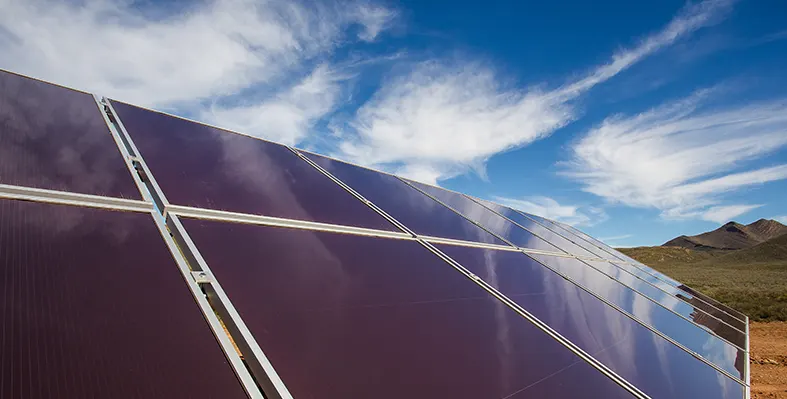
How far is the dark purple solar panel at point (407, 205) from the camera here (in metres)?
4.87

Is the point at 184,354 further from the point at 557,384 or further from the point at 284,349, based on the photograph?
the point at 557,384

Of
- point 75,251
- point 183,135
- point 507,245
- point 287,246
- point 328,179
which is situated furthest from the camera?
point 507,245

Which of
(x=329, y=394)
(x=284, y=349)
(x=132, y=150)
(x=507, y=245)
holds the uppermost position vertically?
(x=132, y=150)

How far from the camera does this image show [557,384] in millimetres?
2342

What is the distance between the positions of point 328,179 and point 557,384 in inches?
139

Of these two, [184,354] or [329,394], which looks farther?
[329,394]

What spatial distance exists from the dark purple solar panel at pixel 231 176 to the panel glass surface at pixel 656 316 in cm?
327

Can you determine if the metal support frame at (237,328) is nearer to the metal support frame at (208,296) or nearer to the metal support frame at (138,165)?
the metal support frame at (208,296)

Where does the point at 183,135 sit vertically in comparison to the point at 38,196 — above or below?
above

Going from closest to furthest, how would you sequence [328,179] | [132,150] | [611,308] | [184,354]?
[184,354], [132,150], [611,308], [328,179]

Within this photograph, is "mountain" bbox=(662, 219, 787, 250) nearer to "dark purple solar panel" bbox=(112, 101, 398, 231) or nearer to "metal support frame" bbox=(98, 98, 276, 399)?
"dark purple solar panel" bbox=(112, 101, 398, 231)

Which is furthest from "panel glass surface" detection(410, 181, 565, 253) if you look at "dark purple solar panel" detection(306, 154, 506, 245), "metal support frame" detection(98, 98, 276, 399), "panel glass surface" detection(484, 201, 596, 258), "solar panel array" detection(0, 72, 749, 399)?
"metal support frame" detection(98, 98, 276, 399)

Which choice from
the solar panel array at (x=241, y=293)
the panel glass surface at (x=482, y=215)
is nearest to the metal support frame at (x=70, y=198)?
the solar panel array at (x=241, y=293)

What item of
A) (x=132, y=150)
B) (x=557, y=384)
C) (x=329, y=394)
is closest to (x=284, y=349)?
(x=329, y=394)
